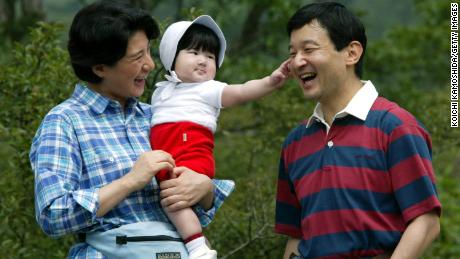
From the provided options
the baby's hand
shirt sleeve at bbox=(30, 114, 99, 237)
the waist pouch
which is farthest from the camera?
the baby's hand

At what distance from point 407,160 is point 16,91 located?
102 inches

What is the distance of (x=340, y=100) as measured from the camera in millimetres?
3344

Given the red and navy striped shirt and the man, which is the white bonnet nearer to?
the man

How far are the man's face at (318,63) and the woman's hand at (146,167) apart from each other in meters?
0.58

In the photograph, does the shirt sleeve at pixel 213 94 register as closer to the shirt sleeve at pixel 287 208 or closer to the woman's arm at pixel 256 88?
the woman's arm at pixel 256 88

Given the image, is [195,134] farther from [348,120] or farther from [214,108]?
[348,120]

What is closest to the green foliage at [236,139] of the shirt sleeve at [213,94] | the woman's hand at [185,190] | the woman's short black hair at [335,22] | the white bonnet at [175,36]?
the white bonnet at [175,36]

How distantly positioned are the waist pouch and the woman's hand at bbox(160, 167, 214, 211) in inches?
4.7

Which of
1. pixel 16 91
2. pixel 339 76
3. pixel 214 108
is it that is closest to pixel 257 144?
pixel 16 91

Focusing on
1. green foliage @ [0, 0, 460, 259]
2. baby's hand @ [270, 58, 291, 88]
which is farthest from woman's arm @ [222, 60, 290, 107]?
green foliage @ [0, 0, 460, 259]

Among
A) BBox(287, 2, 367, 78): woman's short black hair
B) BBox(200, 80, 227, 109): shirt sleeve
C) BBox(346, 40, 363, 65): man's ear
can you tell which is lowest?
BBox(200, 80, 227, 109): shirt sleeve

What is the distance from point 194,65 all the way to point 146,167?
648 mm

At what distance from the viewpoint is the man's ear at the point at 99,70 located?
3.36 m

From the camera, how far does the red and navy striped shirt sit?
3109 millimetres
